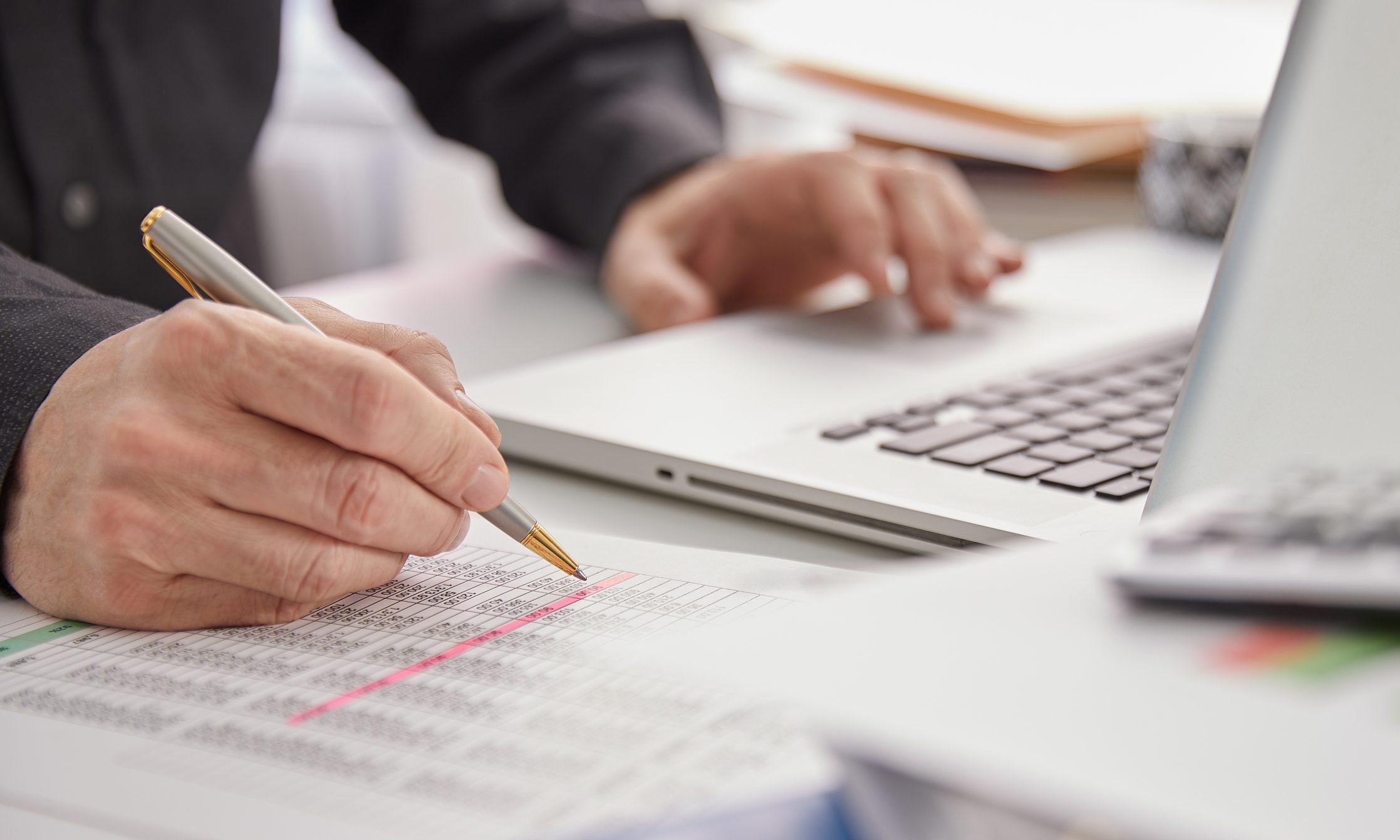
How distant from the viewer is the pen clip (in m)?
0.37

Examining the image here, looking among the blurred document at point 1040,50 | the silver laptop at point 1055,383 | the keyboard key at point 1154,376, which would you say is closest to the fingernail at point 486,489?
the silver laptop at point 1055,383

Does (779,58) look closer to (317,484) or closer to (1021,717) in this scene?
(317,484)

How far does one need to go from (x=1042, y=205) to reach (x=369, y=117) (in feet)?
5.21

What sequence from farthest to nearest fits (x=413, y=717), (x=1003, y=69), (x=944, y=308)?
(x=1003, y=69), (x=944, y=308), (x=413, y=717)

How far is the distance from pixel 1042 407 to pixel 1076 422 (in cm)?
3

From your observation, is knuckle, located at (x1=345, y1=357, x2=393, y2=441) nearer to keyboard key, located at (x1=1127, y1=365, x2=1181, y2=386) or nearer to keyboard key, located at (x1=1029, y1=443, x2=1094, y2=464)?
keyboard key, located at (x1=1029, y1=443, x2=1094, y2=464)

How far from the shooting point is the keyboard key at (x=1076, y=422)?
0.49m

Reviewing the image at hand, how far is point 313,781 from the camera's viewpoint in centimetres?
28

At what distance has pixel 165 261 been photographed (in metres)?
0.38

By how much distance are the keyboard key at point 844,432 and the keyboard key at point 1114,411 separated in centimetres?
10

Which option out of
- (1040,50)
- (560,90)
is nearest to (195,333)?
(560,90)

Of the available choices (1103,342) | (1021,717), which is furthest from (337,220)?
(1021,717)

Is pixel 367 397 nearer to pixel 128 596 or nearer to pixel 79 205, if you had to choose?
pixel 128 596

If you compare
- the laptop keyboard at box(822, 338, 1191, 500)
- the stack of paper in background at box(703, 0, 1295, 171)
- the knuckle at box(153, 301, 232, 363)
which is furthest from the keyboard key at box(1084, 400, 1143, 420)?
the stack of paper in background at box(703, 0, 1295, 171)
